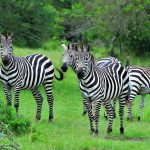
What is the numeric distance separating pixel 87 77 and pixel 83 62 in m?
0.45

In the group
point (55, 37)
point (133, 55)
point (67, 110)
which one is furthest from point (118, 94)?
point (55, 37)

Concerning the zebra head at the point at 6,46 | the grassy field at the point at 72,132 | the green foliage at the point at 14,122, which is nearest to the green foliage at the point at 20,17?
the grassy field at the point at 72,132

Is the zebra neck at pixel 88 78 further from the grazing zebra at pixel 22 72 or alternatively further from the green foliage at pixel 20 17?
the green foliage at pixel 20 17

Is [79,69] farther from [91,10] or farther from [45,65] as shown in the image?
[91,10]

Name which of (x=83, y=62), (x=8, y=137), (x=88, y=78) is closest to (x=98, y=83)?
(x=88, y=78)

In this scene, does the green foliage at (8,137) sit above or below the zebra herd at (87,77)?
below

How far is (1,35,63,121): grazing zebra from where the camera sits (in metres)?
14.7

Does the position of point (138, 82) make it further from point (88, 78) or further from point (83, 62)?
point (83, 62)

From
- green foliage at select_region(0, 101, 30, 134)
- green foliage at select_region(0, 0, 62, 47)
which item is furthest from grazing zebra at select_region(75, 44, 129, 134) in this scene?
green foliage at select_region(0, 0, 62, 47)

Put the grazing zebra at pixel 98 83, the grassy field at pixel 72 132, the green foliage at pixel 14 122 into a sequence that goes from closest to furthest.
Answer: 1. the grassy field at pixel 72 132
2. the green foliage at pixel 14 122
3. the grazing zebra at pixel 98 83

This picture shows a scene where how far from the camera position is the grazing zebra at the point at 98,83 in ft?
42.2

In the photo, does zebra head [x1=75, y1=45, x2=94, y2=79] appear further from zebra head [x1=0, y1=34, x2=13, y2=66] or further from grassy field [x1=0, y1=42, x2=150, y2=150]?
zebra head [x1=0, y1=34, x2=13, y2=66]

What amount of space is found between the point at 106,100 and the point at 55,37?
141ft

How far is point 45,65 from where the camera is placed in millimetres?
16141
